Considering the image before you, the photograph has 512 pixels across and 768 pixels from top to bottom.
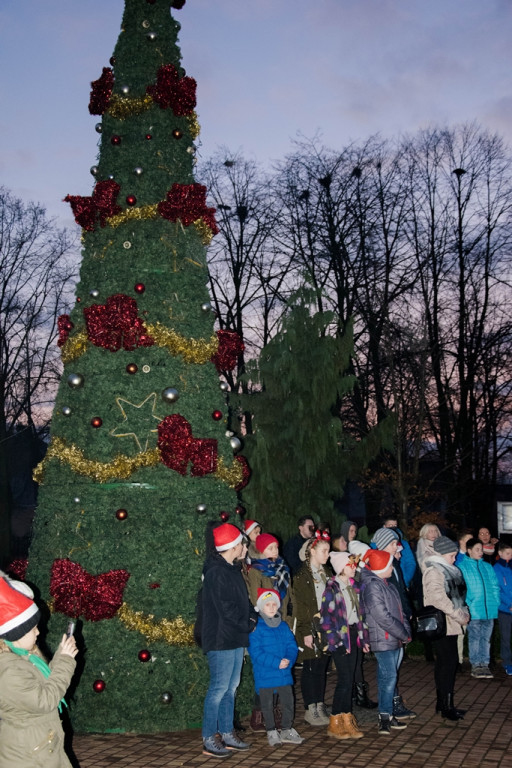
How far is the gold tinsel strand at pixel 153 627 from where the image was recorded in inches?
297

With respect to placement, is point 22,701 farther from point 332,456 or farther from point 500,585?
point 332,456

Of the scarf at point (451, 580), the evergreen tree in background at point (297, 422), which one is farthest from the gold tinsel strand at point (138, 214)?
the evergreen tree in background at point (297, 422)

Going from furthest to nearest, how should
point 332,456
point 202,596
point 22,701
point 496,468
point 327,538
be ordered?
point 496,468 → point 332,456 → point 327,538 → point 202,596 → point 22,701

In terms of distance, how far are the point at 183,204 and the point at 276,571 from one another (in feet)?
12.4

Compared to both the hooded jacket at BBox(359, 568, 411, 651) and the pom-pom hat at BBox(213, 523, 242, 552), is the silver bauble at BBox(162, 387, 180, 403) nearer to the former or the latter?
the pom-pom hat at BBox(213, 523, 242, 552)

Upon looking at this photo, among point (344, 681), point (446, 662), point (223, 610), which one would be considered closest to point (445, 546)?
point (446, 662)

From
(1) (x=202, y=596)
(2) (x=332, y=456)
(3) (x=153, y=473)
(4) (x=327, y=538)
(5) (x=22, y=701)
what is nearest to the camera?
(5) (x=22, y=701)

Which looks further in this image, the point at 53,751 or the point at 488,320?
the point at 488,320

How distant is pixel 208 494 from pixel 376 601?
1890 millimetres

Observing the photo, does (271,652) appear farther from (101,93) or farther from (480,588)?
(101,93)

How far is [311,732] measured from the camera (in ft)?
25.0

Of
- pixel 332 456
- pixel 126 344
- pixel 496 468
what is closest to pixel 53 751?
pixel 126 344

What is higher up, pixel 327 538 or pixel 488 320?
pixel 488 320

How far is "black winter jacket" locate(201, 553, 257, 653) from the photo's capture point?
7.03 metres
